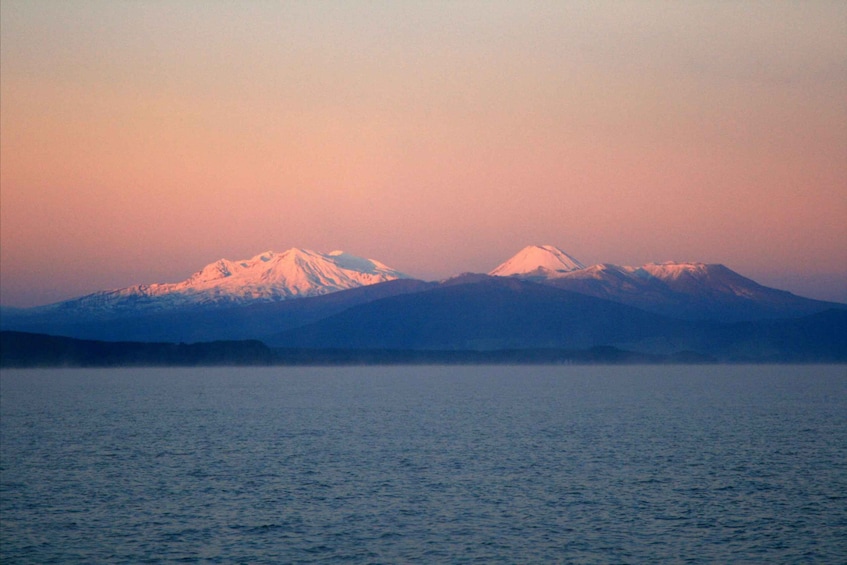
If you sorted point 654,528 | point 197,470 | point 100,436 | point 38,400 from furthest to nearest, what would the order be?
1. point 38,400
2. point 100,436
3. point 197,470
4. point 654,528

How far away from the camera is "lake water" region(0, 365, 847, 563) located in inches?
1448

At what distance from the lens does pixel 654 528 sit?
3984 cm

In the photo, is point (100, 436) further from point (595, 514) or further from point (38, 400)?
point (38, 400)

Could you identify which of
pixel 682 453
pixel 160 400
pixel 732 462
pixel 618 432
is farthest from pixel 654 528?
pixel 160 400

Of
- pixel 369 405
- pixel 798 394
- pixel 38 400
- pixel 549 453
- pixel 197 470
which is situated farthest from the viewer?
pixel 798 394

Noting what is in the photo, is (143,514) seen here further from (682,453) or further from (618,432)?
(618,432)

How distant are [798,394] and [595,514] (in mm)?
117889

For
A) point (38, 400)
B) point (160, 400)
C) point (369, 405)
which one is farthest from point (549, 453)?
point (38, 400)

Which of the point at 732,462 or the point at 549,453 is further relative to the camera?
the point at 549,453

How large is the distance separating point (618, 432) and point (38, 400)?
299 ft

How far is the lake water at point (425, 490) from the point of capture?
121 ft

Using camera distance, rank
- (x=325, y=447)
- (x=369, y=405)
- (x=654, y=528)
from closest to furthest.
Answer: (x=654, y=528), (x=325, y=447), (x=369, y=405)

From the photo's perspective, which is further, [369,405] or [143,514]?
[369,405]

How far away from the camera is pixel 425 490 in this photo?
49.0 metres
